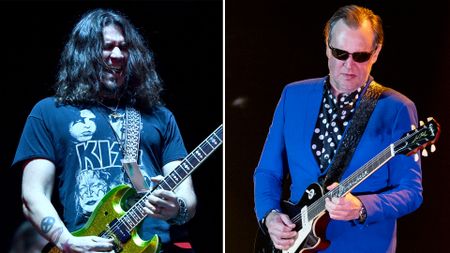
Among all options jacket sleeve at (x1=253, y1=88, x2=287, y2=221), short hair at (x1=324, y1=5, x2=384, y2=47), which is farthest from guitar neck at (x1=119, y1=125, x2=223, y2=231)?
short hair at (x1=324, y1=5, x2=384, y2=47)

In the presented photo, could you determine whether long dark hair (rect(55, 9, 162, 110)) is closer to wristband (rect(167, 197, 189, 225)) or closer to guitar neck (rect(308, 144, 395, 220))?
wristband (rect(167, 197, 189, 225))

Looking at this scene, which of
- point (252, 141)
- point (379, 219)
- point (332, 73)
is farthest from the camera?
point (252, 141)

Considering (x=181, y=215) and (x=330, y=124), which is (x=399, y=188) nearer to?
(x=330, y=124)

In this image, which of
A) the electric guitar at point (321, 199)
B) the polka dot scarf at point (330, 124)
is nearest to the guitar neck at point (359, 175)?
the electric guitar at point (321, 199)

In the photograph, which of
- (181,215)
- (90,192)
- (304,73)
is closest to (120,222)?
(90,192)

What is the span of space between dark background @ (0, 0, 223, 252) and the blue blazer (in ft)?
1.47

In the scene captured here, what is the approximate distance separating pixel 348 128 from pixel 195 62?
106cm

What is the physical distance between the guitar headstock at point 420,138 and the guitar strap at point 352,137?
0.27m

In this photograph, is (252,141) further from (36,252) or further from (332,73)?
(36,252)

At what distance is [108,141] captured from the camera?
171 inches

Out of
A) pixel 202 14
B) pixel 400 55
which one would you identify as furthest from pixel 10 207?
pixel 400 55

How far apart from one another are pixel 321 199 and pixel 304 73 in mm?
846

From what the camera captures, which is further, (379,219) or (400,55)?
(400,55)

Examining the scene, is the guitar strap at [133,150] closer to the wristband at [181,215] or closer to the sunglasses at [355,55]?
the wristband at [181,215]
